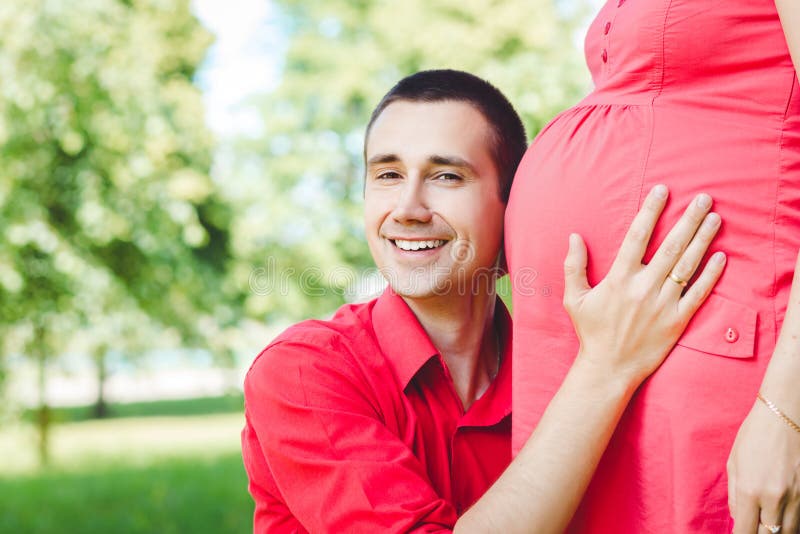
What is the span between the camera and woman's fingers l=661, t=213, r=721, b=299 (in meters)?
1.49

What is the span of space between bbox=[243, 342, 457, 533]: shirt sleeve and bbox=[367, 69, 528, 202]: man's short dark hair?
2.52ft

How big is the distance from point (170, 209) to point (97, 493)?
13.0 ft

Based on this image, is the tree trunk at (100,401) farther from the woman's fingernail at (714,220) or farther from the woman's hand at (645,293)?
the woman's fingernail at (714,220)

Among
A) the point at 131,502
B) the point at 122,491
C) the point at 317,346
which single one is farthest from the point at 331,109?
the point at 317,346

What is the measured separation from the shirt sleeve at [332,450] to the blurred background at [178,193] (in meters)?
4.95

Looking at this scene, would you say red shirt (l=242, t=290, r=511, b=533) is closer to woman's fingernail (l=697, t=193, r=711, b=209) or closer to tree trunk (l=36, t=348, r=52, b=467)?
woman's fingernail (l=697, t=193, r=711, b=209)

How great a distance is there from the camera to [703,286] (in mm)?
1483

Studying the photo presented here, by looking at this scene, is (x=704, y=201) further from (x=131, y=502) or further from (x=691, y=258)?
(x=131, y=502)

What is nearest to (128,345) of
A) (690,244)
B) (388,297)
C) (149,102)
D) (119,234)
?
(119,234)

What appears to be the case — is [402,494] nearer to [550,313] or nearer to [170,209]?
[550,313]

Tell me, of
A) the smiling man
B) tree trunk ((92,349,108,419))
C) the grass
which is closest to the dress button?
the smiling man

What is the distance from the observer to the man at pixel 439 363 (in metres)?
1.57

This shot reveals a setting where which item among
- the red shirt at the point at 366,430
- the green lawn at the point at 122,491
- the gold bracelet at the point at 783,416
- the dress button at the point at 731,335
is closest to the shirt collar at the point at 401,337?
the red shirt at the point at 366,430

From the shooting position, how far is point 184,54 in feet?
50.6
